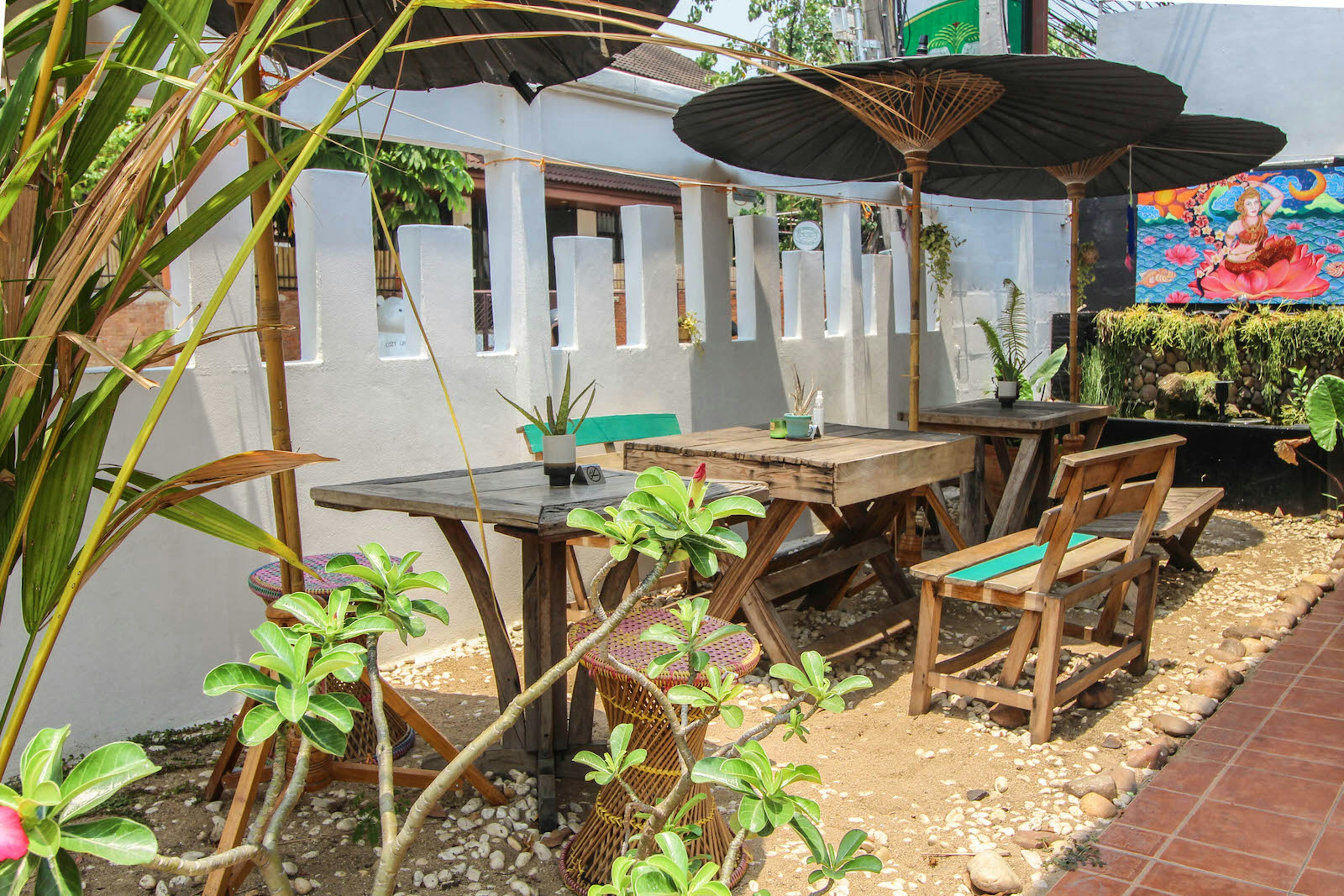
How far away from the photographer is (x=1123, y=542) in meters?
4.24

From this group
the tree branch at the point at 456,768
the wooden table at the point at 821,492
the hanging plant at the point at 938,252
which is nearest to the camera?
the tree branch at the point at 456,768

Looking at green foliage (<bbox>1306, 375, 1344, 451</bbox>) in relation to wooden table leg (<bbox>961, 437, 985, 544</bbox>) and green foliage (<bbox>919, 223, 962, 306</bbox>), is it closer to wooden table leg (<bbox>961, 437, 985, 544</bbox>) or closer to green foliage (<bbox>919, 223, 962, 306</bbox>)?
green foliage (<bbox>919, 223, 962, 306</bbox>)

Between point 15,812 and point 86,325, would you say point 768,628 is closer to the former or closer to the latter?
point 86,325

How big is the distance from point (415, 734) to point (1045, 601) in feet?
6.99

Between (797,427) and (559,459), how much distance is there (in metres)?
1.56

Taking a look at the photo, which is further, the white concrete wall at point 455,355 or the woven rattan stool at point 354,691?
the white concrete wall at point 455,355

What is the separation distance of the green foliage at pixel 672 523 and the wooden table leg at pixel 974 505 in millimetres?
5059

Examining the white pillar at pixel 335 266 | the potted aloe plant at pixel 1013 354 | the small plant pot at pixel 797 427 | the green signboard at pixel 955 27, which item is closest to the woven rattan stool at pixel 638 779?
the small plant pot at pixel 797 427

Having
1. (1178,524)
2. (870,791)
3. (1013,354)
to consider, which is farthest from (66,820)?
(1013,354)

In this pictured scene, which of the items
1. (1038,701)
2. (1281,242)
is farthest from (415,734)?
(1281,242)

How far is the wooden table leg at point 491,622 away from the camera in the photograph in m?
3.08

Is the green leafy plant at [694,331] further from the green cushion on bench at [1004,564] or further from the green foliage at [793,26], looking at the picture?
the green foliage at [793,26]

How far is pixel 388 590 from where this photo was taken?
1.40 metres

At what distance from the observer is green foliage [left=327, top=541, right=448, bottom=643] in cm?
136
